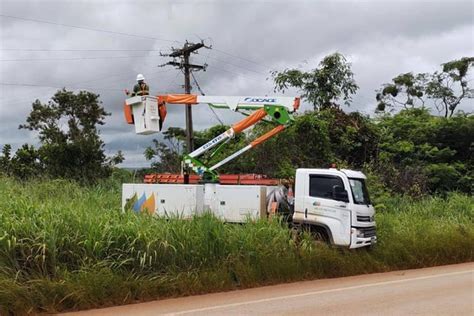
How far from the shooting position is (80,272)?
8.69 m

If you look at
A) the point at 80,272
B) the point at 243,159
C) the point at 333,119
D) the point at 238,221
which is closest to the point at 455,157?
the point at 333,119

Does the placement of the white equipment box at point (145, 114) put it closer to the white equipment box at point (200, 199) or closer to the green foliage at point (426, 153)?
the white equipment box at point (200, 199)

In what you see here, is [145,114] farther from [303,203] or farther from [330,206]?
[330,206]

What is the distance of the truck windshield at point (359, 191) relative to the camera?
12.7 metres

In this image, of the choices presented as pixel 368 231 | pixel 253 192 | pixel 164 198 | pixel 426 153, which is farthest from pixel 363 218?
pixel 426 153

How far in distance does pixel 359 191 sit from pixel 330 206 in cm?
105

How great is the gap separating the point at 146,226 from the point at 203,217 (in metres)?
1.35

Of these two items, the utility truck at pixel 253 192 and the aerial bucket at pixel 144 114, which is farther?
the aerial bucket at pixel 144 114

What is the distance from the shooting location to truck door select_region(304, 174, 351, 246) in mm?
12312

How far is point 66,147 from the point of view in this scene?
29219mm

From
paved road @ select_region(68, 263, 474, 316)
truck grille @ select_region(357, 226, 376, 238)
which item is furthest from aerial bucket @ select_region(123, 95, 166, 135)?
truck grille @ select_region(357, 226, 376, 238)

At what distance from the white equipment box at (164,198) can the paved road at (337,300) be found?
3.51 metres

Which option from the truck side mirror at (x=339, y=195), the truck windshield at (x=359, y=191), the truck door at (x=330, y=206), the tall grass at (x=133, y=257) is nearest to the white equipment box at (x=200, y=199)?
the tall grass at (x=133, y=257)

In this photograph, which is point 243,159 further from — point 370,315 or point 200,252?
point 370,315
